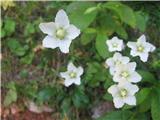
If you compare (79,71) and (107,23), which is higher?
(107,23)

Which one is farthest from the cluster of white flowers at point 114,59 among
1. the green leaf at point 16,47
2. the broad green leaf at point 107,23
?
the green leaf at point 16,47

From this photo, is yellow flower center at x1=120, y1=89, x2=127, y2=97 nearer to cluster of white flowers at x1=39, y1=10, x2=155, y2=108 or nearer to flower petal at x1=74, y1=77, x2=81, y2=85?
cluster of white flowers at x1=39, y1=10, x2=155, y2=108

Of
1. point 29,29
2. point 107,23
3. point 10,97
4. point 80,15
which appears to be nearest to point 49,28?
point 80,15

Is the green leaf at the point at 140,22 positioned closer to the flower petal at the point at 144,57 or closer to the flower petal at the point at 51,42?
the flower petal at the point at 144,57

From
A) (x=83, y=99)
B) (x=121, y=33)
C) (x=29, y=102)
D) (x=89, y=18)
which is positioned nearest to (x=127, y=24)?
(x=121, y=33)

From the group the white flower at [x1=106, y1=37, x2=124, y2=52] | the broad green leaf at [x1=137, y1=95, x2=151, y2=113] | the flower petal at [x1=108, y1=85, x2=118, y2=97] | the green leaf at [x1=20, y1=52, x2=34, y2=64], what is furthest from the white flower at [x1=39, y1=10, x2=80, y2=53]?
the green leaf at [x1=20, y1=52, x2=34, y2=64]

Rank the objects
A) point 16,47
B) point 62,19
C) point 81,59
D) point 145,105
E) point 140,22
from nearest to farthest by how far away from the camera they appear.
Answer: point 62,19 < point 145,105 < point 140,22 < point 81,59 < point 16,47

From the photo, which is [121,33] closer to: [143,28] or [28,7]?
[143,28]

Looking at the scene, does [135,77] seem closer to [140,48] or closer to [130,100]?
[130,100]
